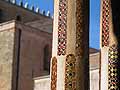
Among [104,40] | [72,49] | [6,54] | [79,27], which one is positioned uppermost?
[6,54]

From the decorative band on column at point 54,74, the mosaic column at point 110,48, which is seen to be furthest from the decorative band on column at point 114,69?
the decorative band on column at point 54,74

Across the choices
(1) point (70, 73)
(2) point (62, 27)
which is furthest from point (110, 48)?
(2) point (62, 27)

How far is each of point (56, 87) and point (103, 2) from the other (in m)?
1.39

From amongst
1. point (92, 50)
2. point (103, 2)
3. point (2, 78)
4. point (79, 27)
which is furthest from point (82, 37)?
point (92, 50)

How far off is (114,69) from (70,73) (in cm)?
62

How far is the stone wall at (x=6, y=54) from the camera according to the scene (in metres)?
22.8

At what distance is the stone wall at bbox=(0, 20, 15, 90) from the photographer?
22.8 m

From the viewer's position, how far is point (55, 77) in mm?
6449

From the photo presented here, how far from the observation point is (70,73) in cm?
614

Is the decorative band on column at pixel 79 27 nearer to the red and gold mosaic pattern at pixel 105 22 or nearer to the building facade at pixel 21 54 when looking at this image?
the red and gold mosaic pattern at pixel 105 22

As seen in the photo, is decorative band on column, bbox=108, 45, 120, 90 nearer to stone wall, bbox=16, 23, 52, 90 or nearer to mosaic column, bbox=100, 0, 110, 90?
mosaic column, bbox=100, 0, 110, 90

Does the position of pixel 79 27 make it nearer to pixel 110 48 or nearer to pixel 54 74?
pixel 110 48

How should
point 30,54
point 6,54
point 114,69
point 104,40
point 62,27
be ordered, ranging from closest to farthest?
point 114,69, point 104,40, point 62,27, point 6,54, point 30,54

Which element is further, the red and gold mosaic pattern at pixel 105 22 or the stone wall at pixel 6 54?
the stone wall at pixel 6 54
